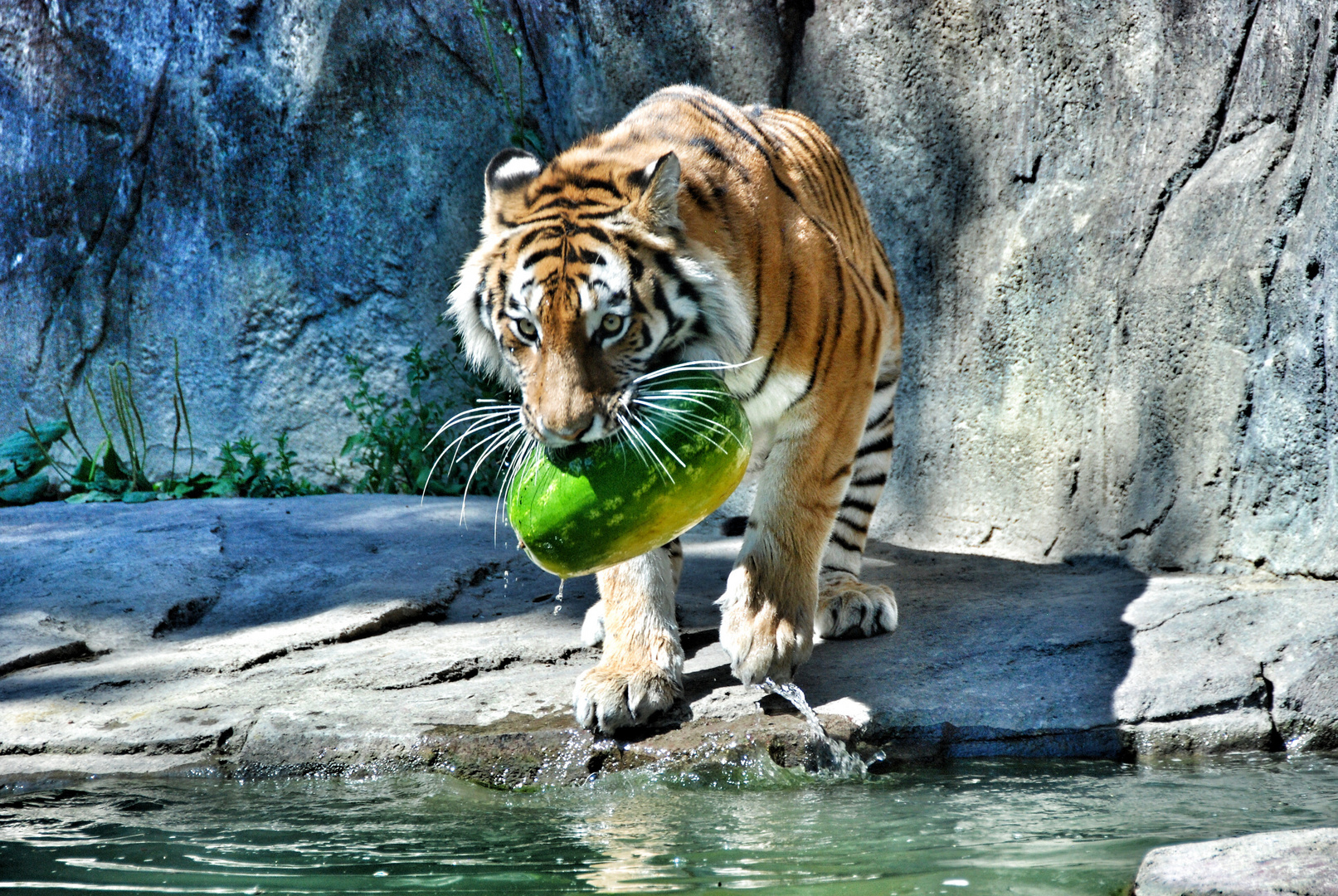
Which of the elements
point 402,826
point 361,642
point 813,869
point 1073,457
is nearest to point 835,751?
point 813,869

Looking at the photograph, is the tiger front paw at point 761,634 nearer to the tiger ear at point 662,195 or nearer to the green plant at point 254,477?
the tiger ear at point 662,195

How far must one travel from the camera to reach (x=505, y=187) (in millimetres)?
2773

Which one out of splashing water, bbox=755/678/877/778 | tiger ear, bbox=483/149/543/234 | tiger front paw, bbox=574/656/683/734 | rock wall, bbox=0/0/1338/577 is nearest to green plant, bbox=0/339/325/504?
rock wall, bbox=0/0/1338/577

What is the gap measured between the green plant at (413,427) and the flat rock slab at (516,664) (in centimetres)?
144

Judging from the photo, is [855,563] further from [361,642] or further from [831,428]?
[361,642]

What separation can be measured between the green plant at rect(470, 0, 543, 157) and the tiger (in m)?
2.39

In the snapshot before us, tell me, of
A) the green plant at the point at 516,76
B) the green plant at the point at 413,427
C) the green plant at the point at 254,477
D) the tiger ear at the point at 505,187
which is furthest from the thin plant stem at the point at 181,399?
the tiger ear at the point at 505,187

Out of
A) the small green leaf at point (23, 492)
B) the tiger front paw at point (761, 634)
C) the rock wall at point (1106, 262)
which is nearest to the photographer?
the tiger front paw at point (761, 634)

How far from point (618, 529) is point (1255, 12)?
2419 millimetres

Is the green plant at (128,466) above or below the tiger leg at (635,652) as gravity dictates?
above

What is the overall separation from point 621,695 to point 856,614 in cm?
80

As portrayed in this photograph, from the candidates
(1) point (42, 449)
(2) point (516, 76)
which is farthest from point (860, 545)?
(1) point (42, 449)

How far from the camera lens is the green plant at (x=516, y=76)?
5344 mm

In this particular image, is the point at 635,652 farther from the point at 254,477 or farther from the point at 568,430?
the point at 254,477
